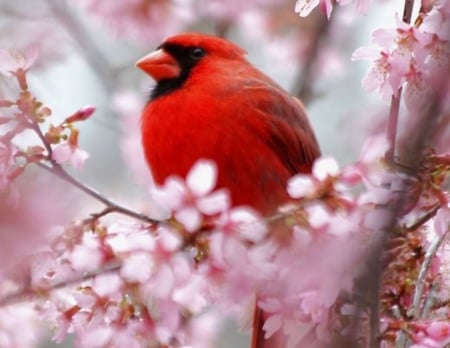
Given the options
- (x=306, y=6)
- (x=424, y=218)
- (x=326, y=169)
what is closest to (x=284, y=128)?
(x=306, y=6)

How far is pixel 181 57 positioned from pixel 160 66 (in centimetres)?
8

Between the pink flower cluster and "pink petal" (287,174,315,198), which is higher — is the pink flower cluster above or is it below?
above

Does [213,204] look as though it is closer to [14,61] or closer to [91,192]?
[91,192]

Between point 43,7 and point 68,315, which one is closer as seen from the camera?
point 68,315

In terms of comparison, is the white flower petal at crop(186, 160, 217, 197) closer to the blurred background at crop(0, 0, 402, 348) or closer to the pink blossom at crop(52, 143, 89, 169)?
the pink blossom at crop(52, 143, 89, 169)

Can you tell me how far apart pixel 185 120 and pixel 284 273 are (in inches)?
34.9

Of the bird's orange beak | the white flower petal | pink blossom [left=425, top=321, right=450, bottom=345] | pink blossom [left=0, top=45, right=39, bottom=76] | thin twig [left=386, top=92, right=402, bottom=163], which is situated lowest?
the bird's orange beak

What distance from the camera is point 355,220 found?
149cm

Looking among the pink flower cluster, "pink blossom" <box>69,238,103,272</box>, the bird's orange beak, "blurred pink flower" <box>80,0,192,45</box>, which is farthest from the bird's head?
"pink blossom" <box>69,238,103,272</box>

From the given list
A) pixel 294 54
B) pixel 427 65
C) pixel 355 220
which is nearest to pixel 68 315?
pixel 355 220

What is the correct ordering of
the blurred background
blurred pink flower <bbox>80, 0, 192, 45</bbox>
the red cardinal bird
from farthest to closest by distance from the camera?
blurred pink flower <bbox>80, 0, 192, 45</bbox>
the blurred background
the red cardinal bird

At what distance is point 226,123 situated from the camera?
91.7 inches

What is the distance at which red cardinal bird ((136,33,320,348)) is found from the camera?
7.49ft

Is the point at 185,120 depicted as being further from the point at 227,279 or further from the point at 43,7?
the point at 43,7
